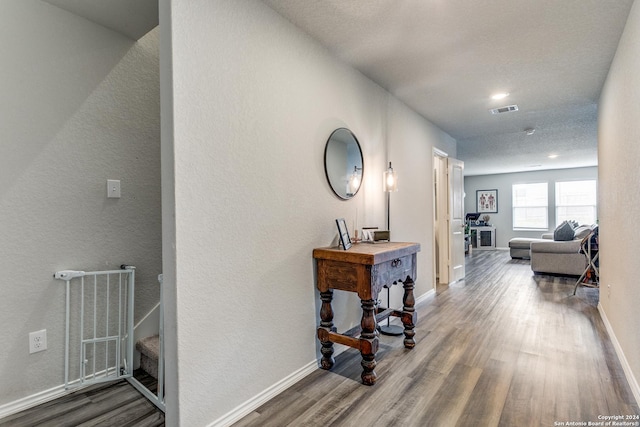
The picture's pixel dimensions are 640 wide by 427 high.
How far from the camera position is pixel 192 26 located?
1.60 m

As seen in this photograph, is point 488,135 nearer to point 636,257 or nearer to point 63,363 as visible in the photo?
point 636,257

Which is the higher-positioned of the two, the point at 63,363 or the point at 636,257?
the point at 636,257

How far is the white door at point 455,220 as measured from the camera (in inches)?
196

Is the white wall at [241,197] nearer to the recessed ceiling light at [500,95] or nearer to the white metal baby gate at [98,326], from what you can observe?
the white metal baby gate at [98,326]

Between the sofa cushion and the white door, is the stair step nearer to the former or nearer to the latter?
the white door

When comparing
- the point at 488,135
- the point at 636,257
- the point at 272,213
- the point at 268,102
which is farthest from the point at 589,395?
the point at 488,135

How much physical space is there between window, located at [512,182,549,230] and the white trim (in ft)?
32.2

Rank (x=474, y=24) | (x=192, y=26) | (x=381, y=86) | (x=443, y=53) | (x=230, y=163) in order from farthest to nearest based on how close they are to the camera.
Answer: (x=381, y=86) < (x=443, y=53) < (x=474, y=24) < (x=230, y=163) < (x=192, y=26)

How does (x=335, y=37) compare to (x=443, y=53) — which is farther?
(x=443, y=53)

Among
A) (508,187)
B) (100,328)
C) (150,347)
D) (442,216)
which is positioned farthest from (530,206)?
(100,328)

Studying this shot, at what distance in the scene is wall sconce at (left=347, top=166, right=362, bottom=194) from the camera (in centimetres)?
274

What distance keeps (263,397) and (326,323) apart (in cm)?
62

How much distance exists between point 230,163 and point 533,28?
2233 millimetres

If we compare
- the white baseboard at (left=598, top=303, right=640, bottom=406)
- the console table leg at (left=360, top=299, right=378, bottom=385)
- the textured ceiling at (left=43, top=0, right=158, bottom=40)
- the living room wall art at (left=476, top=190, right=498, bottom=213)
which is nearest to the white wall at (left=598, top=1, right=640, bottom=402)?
the white baseboard at (left=598, top=303, right=640, bottom=406)
